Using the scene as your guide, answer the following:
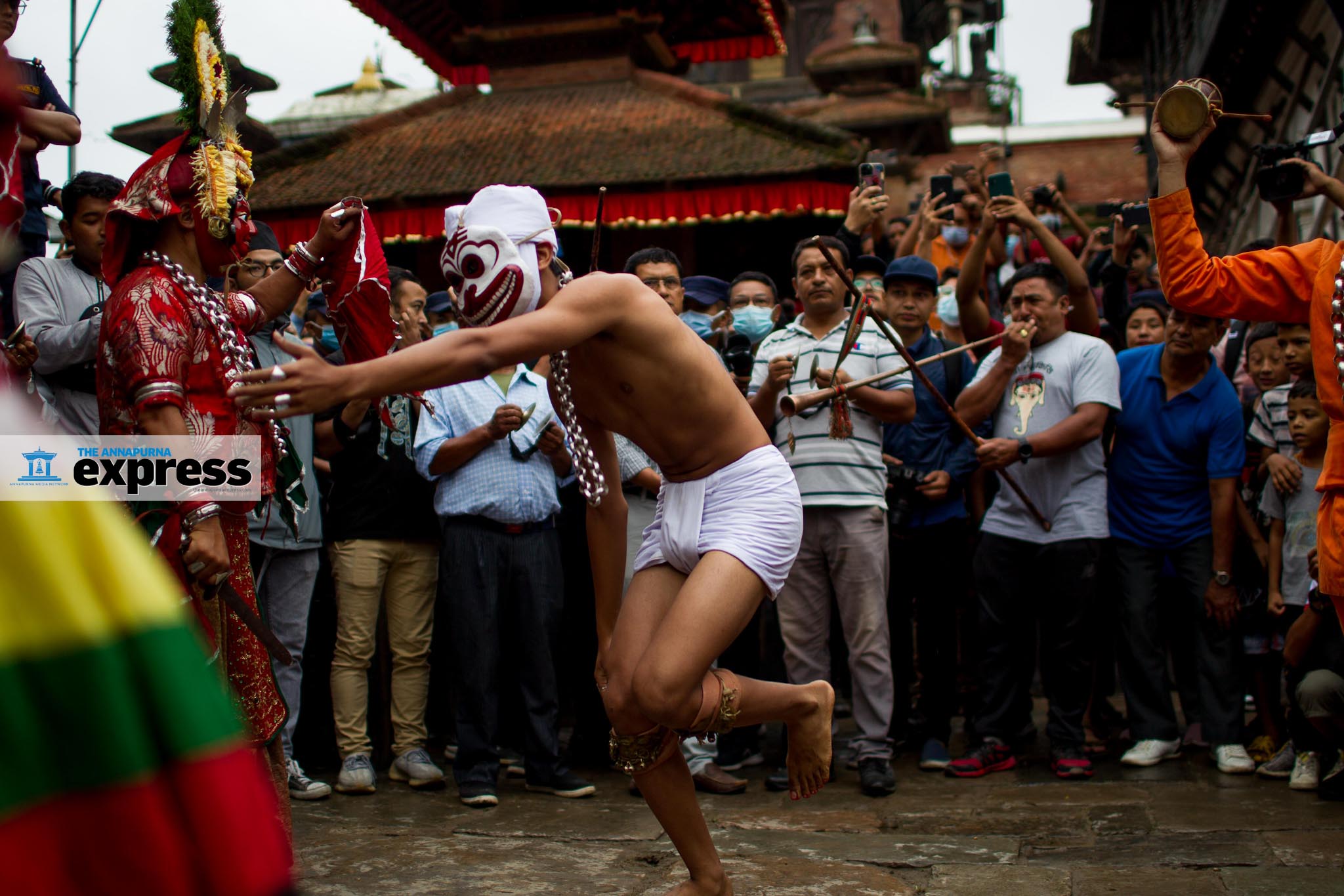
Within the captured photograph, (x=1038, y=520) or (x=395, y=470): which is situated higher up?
(x=395, y=470)

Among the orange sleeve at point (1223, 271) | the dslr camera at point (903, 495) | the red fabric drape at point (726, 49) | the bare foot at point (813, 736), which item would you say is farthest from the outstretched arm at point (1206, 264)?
the red fabric drape at point (726, 49)

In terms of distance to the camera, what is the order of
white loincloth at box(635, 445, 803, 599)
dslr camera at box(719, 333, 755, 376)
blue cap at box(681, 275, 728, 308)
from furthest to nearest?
blue cap at box(681, 275, 728, 308) < dslr camera at box(719, 333, 755, 376) < white loincloth at box(635, 445, 803, 599)

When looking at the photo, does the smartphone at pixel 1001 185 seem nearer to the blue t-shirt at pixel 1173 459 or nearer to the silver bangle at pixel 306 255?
the blue t-shirt at pixel 1173 459

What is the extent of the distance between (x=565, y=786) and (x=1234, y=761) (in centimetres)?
296

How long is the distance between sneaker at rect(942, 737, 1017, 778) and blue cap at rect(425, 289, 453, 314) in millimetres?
3393

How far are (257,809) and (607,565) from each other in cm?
285

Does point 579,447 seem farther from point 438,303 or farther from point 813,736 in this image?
point 438,303

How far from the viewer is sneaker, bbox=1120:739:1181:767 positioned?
591 centimetres

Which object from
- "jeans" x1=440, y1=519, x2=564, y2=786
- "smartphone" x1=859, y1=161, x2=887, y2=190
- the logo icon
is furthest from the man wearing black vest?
the logo icon

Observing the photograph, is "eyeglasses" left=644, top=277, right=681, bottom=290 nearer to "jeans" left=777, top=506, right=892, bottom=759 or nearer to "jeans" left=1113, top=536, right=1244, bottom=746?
"jeans" left=777, top=506, right=892, bottom=759

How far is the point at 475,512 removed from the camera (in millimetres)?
5734

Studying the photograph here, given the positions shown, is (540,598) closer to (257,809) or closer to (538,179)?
Answer: (257,809)

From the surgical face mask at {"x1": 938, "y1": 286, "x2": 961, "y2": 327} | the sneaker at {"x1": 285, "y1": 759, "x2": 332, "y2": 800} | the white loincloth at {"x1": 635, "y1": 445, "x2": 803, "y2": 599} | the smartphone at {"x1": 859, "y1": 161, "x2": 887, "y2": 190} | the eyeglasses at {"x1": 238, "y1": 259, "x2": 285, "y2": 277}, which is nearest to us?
the white loincloth at {"x1": 635, "y1": 445, "x2": 803, "y2": 599}

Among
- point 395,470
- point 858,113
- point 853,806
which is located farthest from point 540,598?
point 858,113
